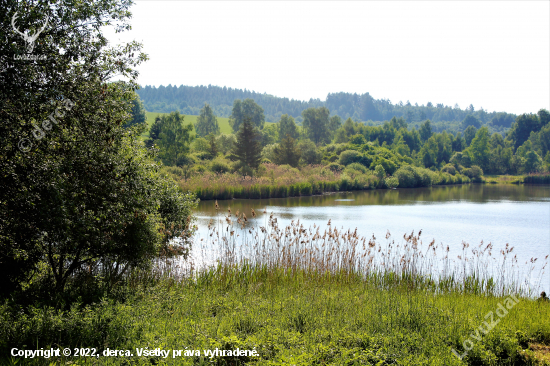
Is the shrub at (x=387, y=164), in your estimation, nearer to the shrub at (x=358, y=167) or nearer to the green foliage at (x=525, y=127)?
the shrub at (x=358, y=167)

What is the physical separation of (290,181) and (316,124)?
56626mm

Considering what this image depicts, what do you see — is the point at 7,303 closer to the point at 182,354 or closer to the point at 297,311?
the point at 182,354

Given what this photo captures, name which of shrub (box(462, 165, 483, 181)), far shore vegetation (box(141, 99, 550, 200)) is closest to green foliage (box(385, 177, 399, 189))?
far shore vegetation (box(141, 99, 550, 200))

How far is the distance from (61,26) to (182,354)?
15.5 ft

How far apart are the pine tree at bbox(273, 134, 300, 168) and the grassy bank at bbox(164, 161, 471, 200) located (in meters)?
2.13

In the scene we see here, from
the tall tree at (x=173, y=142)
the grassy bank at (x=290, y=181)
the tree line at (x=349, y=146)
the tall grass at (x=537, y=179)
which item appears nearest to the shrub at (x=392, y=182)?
the grassy bank at (x=290, y=181)

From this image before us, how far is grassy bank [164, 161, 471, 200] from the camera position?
1180 inches

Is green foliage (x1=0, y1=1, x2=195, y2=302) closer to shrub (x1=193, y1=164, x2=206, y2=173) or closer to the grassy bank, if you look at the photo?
the grassy bank

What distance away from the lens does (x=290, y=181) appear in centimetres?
3578

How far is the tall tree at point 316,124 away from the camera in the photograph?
89812mm

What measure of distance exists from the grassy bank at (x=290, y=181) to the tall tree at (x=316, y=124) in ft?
118

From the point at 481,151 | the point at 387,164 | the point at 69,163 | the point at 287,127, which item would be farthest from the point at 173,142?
the point at 481,151

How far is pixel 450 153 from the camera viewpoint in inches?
3209

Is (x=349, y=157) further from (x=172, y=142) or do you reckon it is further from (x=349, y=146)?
(x=172, y=142)
